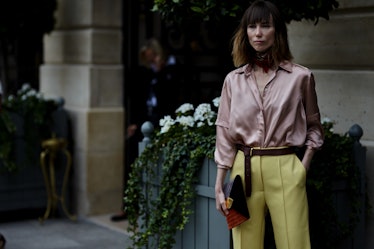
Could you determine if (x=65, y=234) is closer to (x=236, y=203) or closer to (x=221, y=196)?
(x=221, y=196)

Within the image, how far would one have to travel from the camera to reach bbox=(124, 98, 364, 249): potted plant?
4836 millimetres


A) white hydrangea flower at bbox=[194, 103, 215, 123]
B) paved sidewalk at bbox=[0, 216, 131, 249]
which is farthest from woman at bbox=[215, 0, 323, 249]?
paved sidewalk at bbox=[0, 216, 131, 249]

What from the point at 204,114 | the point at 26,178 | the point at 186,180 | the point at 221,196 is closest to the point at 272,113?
the point at 221,196

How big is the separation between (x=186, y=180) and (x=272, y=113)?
44.4 inches

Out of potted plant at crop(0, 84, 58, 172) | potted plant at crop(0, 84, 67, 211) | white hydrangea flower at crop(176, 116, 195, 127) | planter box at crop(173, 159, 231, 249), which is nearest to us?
planter box at crop(173, 159, 231, 249)

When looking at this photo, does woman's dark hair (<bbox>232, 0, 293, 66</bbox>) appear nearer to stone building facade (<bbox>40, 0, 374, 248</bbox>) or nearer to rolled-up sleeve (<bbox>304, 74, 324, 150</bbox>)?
rolled-up sleeve (<bbox>304, 74, 324, 150</bbox>)

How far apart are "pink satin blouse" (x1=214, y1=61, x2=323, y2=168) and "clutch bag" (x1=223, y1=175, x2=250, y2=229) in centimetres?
16

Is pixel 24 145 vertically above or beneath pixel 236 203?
beneath

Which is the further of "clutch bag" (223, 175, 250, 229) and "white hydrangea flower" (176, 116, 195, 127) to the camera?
"white hydrangea flower" (176, 116, 195, 127)

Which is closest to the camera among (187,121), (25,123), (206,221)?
(206,221)

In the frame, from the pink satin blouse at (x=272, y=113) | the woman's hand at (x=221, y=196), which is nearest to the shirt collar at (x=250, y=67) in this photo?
the pink satin blouse at (x=272, y=113)

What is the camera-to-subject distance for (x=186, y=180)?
496 cm

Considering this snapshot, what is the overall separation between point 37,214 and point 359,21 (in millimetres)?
4492

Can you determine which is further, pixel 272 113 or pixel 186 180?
pixel 186 180
